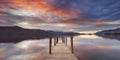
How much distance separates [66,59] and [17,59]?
41.4 ft

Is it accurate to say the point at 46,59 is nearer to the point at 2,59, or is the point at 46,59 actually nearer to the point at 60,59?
the point at 60,59

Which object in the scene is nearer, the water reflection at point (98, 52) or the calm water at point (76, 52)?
the calm water at point (76, 52)

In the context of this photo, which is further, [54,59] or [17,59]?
[17,59]

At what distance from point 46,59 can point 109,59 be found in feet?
47.7

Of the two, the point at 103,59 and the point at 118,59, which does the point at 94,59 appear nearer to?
the point at 103,59

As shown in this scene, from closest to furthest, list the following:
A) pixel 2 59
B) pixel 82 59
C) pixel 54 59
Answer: pixel 54 59 < pixel 2 59 < pixel 82 59

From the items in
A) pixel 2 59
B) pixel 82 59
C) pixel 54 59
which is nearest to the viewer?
pixel 54 59

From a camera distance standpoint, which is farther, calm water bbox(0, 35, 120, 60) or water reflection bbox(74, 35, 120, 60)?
water reflection bbox(74, 35, 120, 60)

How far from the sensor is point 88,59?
2573 cm

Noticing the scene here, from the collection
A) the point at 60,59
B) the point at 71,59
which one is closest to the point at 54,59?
the point at 60,59

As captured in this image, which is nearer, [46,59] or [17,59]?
[46,59]

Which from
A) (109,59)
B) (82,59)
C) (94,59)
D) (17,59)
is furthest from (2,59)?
(109,59)

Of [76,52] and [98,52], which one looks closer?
[98,52]

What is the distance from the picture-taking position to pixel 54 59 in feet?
48.5
